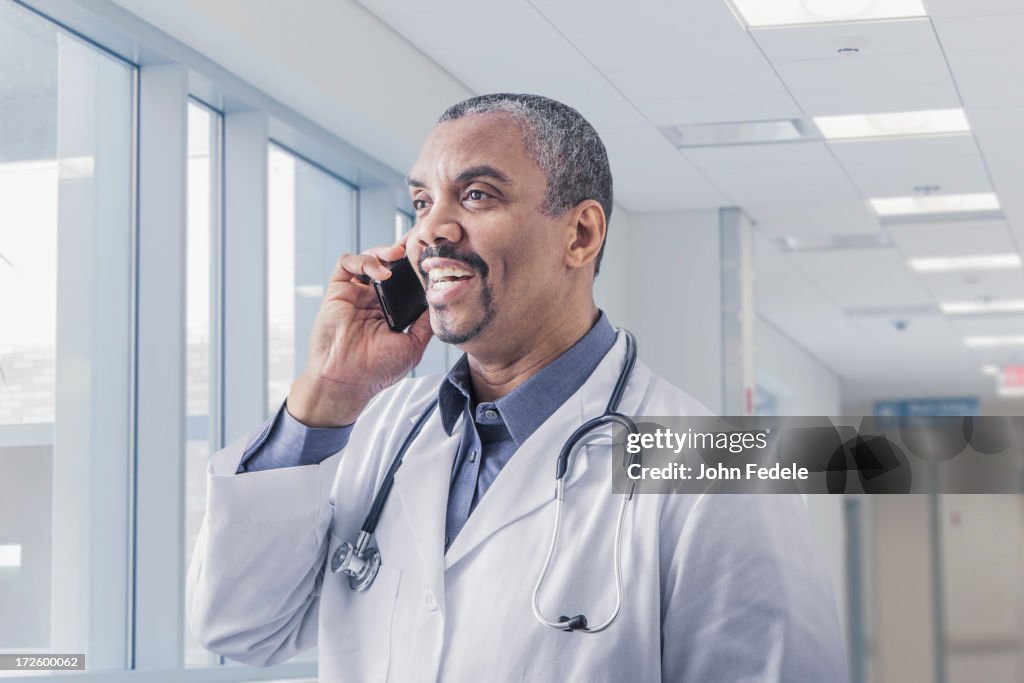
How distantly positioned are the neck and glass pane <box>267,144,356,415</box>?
2857 mm

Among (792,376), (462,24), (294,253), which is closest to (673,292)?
(294,253)

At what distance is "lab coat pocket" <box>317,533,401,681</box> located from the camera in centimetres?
143

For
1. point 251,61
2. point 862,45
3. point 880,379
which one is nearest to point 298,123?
point 251,61

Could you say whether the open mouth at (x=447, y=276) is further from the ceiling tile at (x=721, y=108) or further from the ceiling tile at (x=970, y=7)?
the ceiling tile at (x=721, y=108)

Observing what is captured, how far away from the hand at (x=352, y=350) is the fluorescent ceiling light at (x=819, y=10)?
2792mm

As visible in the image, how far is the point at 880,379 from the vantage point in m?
14.1

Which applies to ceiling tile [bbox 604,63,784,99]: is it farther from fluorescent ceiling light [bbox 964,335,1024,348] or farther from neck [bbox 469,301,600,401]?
fluorescent ceiling light [bbox 964,335,1024,348]

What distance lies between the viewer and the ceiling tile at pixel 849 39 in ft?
14.0

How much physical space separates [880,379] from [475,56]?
10.4 metres

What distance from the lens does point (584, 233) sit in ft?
5.02

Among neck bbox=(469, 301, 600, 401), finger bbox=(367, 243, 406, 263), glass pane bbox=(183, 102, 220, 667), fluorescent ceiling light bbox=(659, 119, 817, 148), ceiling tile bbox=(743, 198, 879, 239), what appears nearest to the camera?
neck bbox=(469, 301, 600, 401)

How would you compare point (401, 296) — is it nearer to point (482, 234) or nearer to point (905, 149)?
point (482, 234)

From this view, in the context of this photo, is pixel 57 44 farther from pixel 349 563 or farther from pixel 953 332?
pixel 953 332

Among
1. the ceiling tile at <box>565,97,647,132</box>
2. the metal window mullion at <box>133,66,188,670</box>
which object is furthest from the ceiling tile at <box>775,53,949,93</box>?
the metal window mullion at <box>133,66,188,670</box>
